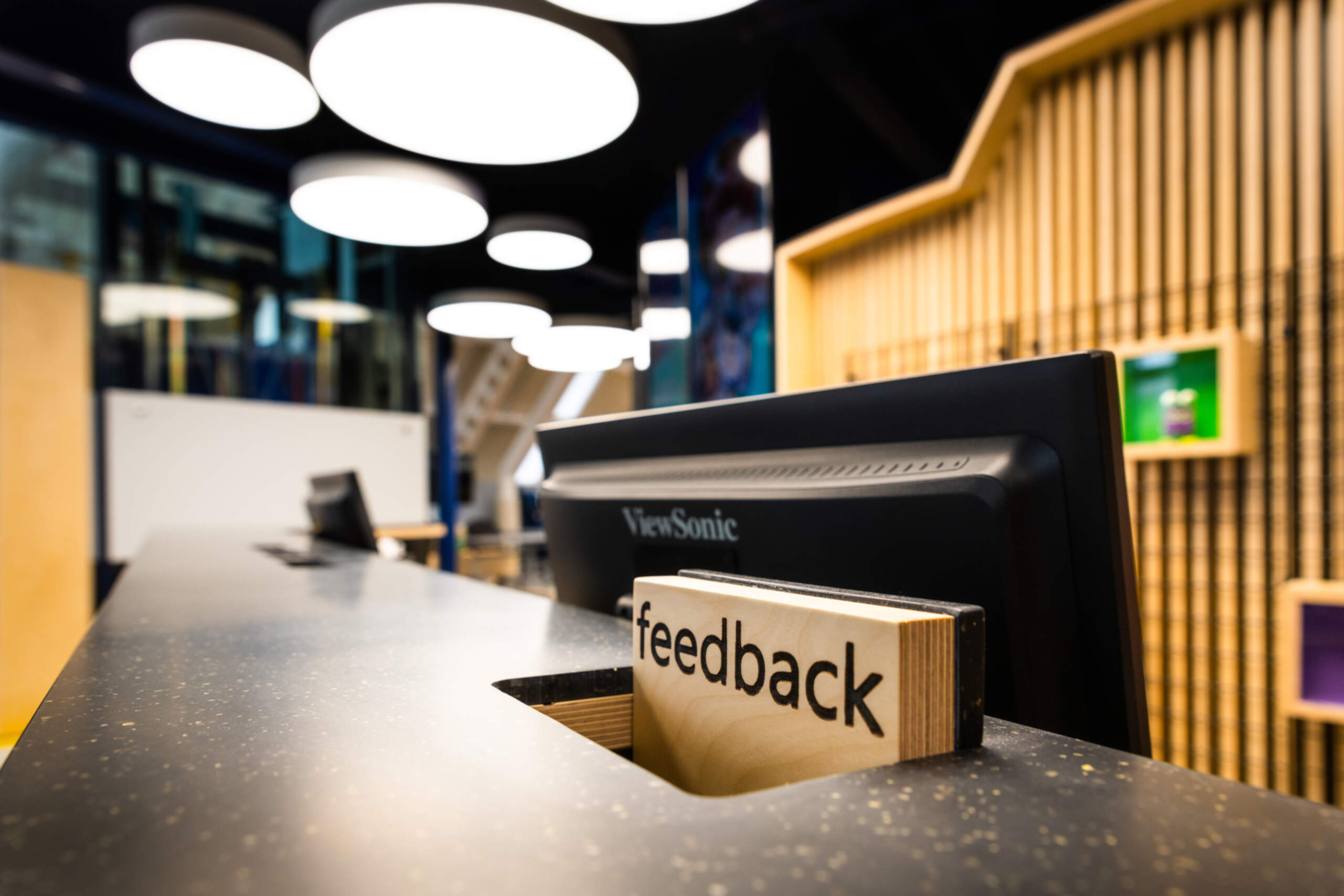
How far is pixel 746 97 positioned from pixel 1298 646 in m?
3.79

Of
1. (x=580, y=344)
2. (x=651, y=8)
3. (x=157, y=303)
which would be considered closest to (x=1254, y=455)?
(x=651, y=8)

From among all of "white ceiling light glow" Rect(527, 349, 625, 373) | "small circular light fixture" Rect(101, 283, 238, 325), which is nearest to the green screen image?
"white ceiling light glow" Rect(527, 349, 625, 373)

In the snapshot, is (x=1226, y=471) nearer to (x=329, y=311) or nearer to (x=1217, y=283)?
(x=1217, y=283)

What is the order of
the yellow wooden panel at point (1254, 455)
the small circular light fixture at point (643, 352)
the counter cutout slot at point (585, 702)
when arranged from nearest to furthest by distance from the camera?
the counter cutout slot at point (585, 702)
the yellow wooden panel at point (1254, 455)
the small circular light fixture at point (643, 352)

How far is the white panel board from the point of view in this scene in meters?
4.59

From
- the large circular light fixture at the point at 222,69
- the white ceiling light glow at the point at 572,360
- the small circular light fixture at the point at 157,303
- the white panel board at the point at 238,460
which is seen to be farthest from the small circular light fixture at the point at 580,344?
the large circular light fixture at the point at 222,69

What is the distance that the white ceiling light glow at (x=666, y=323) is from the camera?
4.95 metres

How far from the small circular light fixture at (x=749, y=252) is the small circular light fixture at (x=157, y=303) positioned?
139 inches

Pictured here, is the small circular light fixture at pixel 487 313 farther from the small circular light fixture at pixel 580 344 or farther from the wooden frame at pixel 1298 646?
the wooden frame at pixel 1298 646

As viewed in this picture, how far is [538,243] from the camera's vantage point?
11.8ft

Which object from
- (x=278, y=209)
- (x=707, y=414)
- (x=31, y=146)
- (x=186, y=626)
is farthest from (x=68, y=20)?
(x=707, y=414)

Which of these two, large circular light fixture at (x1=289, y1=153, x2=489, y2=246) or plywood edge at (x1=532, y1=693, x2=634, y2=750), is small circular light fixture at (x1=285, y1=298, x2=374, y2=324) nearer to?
large circular light fixture at (x1=289, y1=153, x2=489, y2=246)

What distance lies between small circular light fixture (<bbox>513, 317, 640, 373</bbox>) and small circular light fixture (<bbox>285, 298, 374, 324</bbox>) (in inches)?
51.5

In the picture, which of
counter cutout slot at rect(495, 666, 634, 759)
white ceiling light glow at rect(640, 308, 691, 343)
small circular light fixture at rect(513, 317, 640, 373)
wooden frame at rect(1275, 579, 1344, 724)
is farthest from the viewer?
small circular light fixture at rect(513, 317, 640, 373)
